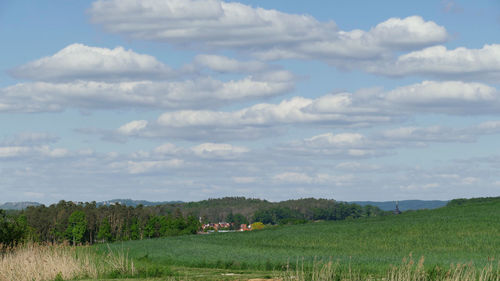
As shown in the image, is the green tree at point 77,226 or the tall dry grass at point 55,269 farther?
the green tree at point 77,226

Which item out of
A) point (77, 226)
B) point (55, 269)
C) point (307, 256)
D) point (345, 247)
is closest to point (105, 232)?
point (77, 226)

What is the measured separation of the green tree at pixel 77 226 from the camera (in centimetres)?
12500

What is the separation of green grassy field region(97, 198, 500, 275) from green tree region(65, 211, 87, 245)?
64663 mm

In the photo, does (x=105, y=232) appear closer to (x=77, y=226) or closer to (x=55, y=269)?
(x=77, y=226)

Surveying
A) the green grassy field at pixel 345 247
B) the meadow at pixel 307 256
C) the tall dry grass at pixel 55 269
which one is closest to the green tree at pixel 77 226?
the meadow at pixel 307 256

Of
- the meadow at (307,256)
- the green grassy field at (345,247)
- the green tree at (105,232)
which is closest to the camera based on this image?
the meadow at (307,256)

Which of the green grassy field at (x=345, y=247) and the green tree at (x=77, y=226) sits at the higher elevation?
the green tree at (x=77, y=226)

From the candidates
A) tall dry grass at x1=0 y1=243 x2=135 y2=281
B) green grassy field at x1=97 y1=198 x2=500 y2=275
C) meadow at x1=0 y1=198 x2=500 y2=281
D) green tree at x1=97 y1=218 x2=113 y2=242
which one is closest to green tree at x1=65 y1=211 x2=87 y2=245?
green tree at x1=97 y1=218 x2=113 y2=242

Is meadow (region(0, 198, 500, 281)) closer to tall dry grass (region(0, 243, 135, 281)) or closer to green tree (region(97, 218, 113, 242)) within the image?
tall dry grass (region(0, 243, 135, 281))

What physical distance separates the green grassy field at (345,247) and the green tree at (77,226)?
64.7 m

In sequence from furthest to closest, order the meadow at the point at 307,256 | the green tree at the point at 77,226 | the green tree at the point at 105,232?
1. the green tree at the point at 77,226
2. the green tree at the point at 105,232
3. the meadow at the point at 307,256

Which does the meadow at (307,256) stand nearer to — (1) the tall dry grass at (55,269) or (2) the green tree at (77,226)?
(1) the tall dry grass at (55,269)

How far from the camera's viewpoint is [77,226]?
411ft

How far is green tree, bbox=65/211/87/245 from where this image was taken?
125m
